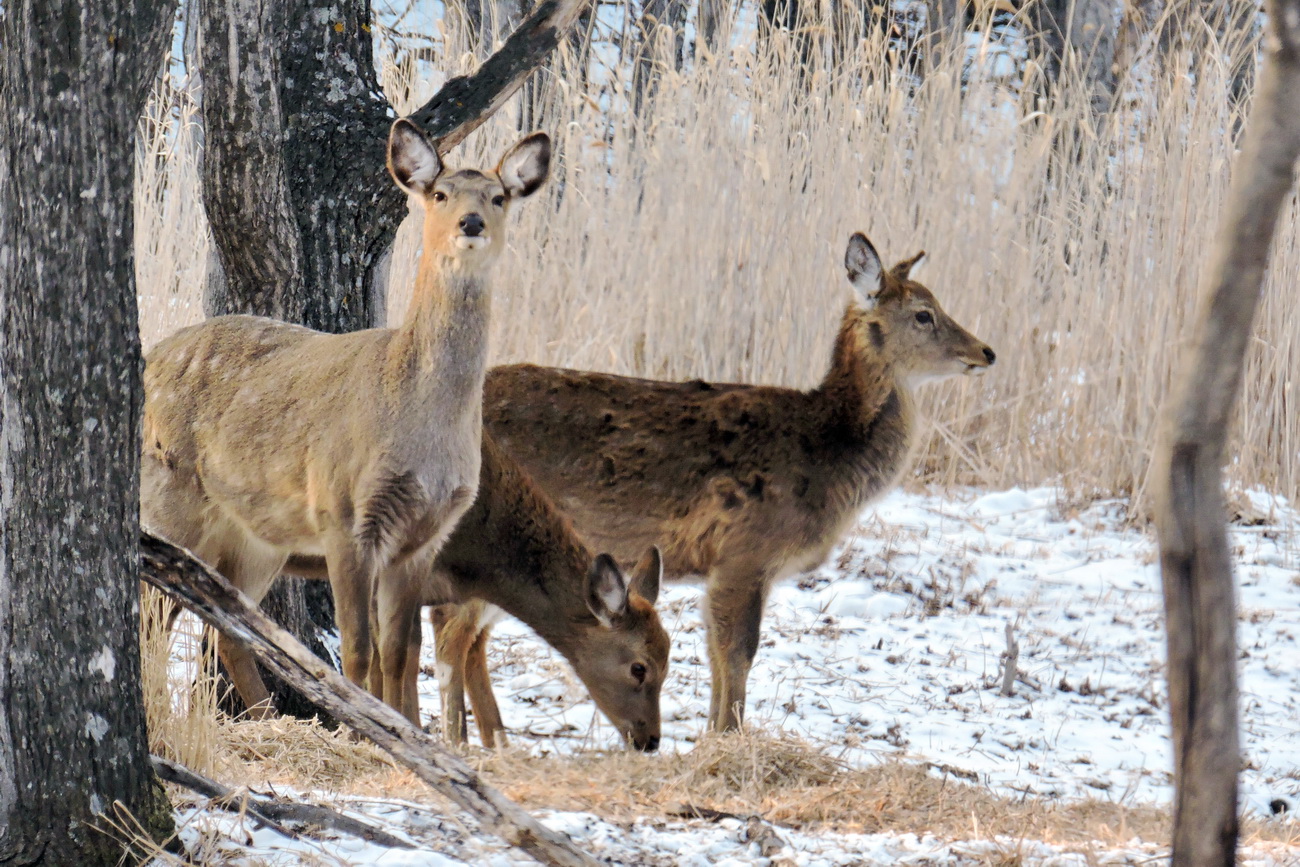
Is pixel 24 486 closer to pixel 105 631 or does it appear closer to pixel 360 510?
pixel 105 631

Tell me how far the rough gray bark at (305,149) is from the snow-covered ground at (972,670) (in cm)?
165

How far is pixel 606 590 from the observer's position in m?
4.97

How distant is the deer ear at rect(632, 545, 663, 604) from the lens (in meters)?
5.29

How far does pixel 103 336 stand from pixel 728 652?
118 inches

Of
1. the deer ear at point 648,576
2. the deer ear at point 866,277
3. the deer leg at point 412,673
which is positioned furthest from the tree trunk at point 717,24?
the deer leg at point 412,673

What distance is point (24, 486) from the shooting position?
3033 mm

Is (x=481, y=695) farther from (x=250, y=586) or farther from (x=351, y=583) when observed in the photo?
(x=351, y=583)

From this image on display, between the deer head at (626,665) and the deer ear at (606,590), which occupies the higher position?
the deer ear at (606,590)

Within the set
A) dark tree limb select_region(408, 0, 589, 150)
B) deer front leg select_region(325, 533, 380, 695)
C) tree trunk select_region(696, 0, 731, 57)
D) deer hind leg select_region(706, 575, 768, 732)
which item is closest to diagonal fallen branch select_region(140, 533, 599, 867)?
deer front leg select_region(325, 533, 380, 695)

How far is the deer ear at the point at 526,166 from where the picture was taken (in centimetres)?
476

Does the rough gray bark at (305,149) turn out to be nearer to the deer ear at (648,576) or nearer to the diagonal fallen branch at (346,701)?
the deer ear at (648,576)

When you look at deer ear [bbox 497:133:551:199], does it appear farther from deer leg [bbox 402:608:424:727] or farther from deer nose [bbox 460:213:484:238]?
deer leg [bbox 402:608:424:727]

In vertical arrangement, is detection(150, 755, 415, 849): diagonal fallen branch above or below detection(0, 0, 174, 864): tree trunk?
below

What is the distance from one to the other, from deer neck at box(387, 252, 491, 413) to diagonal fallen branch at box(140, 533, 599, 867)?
1280mm
